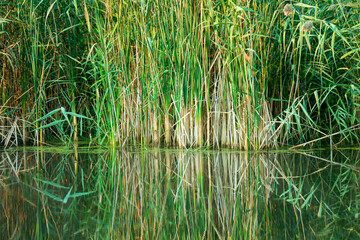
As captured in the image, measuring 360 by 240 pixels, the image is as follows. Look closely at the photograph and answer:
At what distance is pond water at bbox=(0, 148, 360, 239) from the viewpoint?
141cm

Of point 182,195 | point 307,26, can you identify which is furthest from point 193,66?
point 182,195

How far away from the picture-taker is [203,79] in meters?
3.17

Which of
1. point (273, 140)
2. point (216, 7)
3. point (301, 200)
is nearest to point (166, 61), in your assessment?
point (216, 7)

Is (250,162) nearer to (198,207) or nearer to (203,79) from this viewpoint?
(203,79)

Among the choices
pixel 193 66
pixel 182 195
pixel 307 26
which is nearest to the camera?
pixel 182 195

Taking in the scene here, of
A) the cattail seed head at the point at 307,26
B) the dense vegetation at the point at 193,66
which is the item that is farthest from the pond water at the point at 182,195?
the cattail seed head at the point at 307,26

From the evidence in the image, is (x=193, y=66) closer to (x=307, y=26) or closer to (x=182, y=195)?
(x=307, y=26)

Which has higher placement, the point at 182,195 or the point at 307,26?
the point at 307,26

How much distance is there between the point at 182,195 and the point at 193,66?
1.36m

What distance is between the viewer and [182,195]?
1.89m

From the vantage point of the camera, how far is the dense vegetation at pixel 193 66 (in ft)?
9.87

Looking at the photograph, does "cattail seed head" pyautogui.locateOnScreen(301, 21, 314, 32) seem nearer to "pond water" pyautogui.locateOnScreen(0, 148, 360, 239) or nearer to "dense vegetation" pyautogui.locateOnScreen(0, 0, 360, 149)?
"dense vegetation" pyautogui.locateOnScreen(0, 0, 360, 149)

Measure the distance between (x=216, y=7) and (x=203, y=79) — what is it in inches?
18.7

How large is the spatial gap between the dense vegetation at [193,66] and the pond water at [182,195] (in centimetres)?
26
